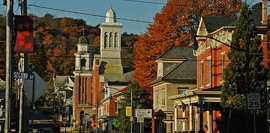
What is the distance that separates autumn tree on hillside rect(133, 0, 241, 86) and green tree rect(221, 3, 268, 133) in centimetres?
2726

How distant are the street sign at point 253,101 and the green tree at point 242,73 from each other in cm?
1034

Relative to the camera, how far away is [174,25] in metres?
67.6

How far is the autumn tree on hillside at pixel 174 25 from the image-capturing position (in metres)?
67.1

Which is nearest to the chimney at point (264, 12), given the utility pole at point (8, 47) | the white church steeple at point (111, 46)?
the utility pole at point (8, 47)

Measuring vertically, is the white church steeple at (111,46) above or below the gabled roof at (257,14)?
above

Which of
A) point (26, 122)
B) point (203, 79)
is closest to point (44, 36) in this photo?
point (203, 79)

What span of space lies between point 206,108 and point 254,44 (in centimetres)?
975

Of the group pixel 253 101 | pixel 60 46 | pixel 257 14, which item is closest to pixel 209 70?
pixel 257 14

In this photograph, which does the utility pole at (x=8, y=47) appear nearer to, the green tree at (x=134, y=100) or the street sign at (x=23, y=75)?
the street sign at (x=23, y=75)

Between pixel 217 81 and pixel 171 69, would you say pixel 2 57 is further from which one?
pixel 217 81

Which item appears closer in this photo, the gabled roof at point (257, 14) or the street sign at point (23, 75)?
the street sign at point (23, 75)

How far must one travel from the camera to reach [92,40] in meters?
182

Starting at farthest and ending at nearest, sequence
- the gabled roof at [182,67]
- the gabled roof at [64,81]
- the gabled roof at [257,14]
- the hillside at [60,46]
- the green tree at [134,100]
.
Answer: the gabled roof at [64,81], the hillside at [60,46], the green tree at [134,100], the gabled roof at [182,67], the gabled roof at [257,14]

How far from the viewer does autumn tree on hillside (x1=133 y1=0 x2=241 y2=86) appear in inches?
2640
